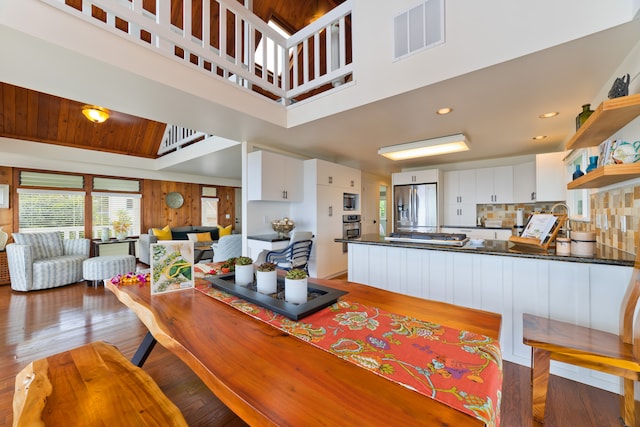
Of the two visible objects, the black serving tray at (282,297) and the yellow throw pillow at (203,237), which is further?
the yellow throw pillow at (203,237)

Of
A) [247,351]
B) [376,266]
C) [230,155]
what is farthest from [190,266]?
[230,155]

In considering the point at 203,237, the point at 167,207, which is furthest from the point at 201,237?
the point at 167,207

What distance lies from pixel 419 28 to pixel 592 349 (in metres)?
2.38

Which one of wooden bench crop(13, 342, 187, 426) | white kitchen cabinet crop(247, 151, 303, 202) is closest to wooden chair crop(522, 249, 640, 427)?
wooden bench crop(13, 342, 187, 426)

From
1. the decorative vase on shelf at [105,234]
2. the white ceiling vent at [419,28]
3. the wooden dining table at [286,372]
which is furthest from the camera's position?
the decorative vase on shelf at [105,234]

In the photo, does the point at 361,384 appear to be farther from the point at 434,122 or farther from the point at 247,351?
the point at 434,122

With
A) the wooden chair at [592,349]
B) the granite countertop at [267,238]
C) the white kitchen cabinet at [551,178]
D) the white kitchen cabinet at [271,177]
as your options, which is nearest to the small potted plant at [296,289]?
the wooden chair at [592,349]

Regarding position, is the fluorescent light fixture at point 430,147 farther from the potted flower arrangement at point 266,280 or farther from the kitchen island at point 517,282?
the potted flower arrangement at point 266,280

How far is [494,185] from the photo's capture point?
475cm

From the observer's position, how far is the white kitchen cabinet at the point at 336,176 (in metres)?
4.39

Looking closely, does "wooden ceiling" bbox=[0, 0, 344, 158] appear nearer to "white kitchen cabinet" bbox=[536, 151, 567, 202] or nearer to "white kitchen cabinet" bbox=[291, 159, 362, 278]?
"white kitchen cabinet" bbox=[291, 159, 362, 278]

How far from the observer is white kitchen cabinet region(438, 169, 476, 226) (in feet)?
16.4

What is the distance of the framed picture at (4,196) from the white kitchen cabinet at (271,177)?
4648 millimetres

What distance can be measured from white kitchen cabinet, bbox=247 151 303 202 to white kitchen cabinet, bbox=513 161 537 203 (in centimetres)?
392
